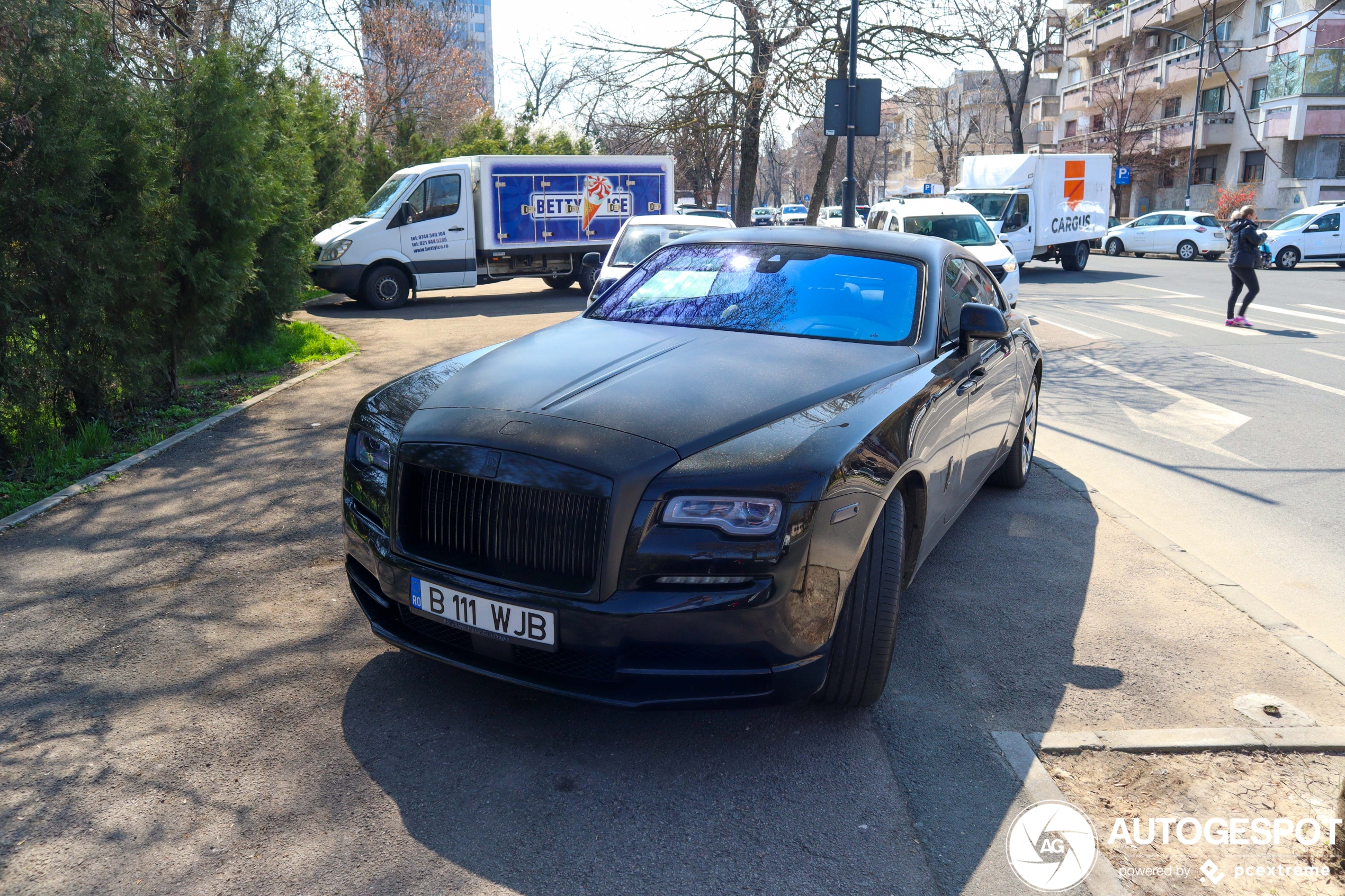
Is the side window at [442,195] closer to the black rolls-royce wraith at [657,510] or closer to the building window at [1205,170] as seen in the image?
the black rolls-royce wraith at [657,510]

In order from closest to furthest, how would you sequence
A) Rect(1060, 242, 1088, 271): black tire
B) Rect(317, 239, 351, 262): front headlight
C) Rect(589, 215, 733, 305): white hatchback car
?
Rect(589, 215, 733, 305): white hatchback car < Rect(317, 239, 351, 262): front headlight < Rect(1060, 242, 1088, 271): black tire

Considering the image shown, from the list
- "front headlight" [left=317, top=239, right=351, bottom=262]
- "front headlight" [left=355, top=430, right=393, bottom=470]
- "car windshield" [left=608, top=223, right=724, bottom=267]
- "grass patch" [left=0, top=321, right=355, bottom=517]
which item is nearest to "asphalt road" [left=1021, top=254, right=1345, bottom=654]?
"front headlight" [left=355, top=430, right=393, bottom=470]

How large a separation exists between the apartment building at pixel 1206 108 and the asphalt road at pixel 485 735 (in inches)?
1442

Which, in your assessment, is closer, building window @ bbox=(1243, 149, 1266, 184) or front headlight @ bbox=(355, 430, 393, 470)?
front headlight @ bbox=(355, 430, 393, 470)

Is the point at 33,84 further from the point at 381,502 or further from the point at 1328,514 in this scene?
the point at 1328,514

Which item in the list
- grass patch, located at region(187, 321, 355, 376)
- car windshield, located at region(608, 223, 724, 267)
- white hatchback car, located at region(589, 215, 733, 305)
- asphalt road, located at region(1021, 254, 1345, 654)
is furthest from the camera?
car windshield, located at region(608, 223, 724, 267)

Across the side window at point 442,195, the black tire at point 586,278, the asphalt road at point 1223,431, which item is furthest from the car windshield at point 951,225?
the side window at point 442,195

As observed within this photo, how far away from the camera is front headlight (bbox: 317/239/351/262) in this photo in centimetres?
1708

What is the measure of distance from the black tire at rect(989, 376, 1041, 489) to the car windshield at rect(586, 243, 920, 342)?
1.96m

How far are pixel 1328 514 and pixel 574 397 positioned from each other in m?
5.07

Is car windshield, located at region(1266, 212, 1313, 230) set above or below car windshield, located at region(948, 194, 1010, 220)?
below

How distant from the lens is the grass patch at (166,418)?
6270mm

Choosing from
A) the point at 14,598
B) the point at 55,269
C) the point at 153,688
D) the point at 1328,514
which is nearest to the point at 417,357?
the point at 55,269

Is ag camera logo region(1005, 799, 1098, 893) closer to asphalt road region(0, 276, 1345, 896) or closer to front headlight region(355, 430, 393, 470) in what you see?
asphalt road region(0, 276, 1345, 896)
